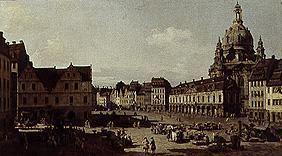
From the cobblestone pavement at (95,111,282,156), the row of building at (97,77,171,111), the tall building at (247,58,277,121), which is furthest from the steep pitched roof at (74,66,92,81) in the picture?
the tall building at (247,58,277,121)

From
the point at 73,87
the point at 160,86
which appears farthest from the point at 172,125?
the point at 73,87

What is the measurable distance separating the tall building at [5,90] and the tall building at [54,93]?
42cm

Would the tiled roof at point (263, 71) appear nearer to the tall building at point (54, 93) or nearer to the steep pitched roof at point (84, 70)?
the tall building at point (54, 93)

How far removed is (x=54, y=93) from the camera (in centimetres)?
1398

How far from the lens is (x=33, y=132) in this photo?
13000mm

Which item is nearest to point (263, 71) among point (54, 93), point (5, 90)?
point (54, 93)

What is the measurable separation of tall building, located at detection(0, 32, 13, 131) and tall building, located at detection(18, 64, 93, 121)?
0.42 metres

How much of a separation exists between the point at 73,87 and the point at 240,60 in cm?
2792

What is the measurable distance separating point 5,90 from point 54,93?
5.32ft

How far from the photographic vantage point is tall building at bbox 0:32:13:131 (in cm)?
1349

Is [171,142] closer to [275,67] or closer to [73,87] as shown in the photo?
[73,87]

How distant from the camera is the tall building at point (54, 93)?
12.9 meters

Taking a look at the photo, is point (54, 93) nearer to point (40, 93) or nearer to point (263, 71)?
point (40, 93)

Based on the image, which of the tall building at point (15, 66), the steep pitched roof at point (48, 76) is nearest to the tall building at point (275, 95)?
the steep pitched roof at point (48, 76)
